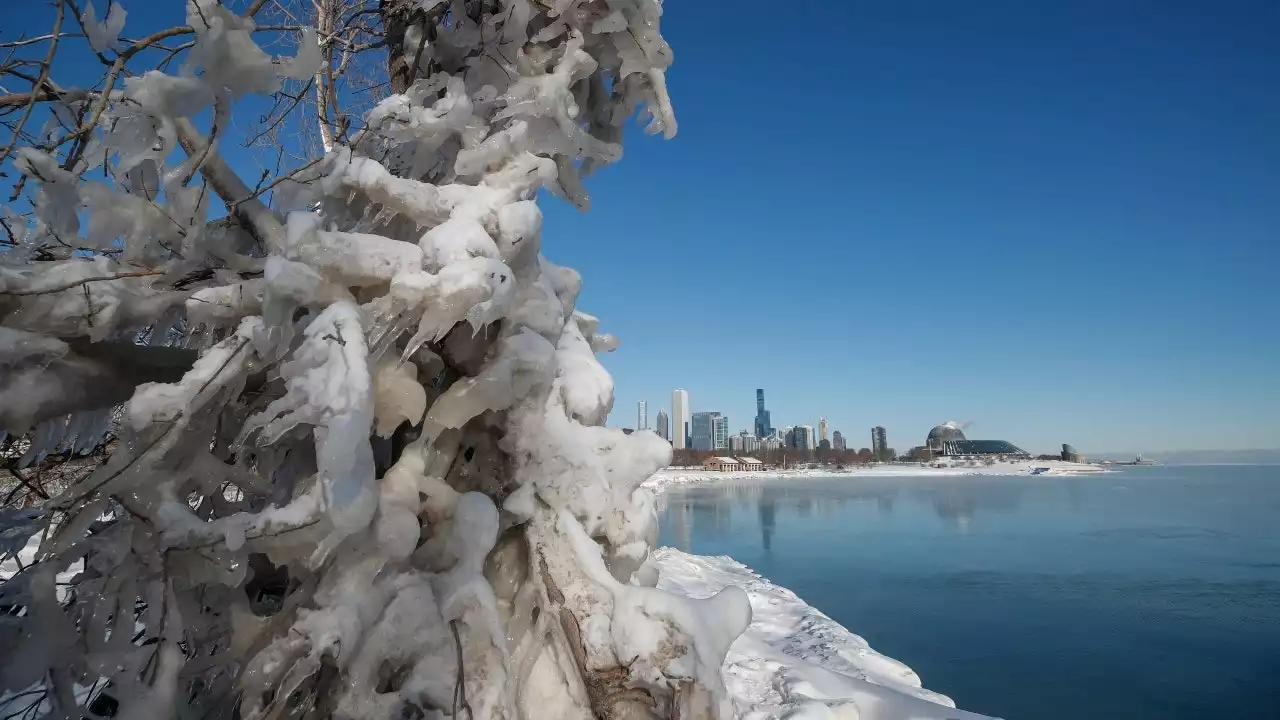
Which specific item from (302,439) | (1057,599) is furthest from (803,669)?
(1057,599)

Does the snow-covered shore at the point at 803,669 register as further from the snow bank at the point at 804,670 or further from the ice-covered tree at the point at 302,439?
the ice-covered tree at the point at 302,439

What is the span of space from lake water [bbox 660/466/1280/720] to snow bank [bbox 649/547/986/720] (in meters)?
1.04

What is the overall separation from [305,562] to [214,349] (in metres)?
0.58

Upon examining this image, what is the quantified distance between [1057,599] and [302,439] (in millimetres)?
12543

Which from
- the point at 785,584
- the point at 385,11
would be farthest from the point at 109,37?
the point at 785,584

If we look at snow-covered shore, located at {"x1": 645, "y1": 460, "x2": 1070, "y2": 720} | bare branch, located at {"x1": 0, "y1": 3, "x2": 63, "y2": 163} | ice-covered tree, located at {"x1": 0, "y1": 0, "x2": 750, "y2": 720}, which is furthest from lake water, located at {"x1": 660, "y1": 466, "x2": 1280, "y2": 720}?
bare branch, located at {"x1": 0, "y1": 3, "x2": 63, "y2": 163}

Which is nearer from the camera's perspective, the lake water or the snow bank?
the snow bank

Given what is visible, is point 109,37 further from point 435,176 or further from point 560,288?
point 560,288

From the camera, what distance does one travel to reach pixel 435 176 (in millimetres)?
2545

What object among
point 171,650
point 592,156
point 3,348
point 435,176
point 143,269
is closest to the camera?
point 3,348

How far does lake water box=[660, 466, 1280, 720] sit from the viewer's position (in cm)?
736

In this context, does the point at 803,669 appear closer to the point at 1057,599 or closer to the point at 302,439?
the point at 302,439

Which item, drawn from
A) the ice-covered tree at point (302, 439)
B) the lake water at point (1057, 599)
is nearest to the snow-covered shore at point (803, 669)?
the ice-covered tree at point (302, 439)

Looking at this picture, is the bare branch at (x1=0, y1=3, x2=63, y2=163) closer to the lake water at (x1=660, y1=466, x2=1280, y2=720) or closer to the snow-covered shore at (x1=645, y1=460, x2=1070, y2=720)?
the snow-covered shore at (x1=645, y1=460, x2=1070, y2=720)
